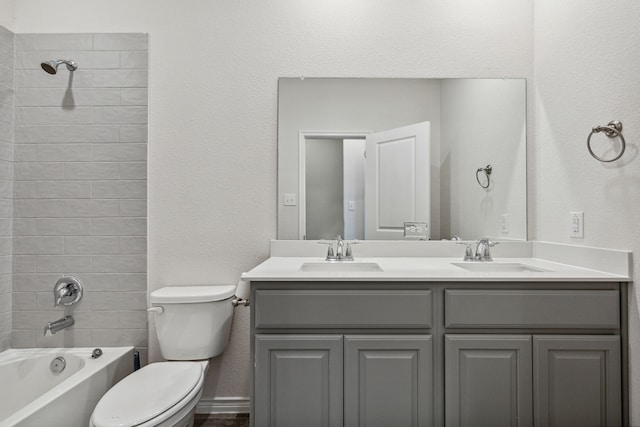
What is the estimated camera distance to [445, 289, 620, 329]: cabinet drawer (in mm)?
1417

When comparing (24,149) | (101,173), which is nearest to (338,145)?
(101,173)

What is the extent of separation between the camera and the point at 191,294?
1.85 metres

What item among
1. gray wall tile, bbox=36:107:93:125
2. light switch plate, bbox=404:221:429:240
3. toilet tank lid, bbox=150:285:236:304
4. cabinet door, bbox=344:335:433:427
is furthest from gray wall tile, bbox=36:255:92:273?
light switch plate, bbox=404:221:429:240

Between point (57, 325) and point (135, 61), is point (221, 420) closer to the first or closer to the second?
point (57, 325)

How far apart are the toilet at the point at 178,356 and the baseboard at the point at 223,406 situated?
10.4 inches

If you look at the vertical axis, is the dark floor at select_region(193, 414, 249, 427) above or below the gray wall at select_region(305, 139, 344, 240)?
below

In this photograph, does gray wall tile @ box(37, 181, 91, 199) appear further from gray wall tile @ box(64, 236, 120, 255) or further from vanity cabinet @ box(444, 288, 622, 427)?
vanity cabinet @ box(444, 288, 622, 427)

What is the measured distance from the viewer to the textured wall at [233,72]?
207 centimetres

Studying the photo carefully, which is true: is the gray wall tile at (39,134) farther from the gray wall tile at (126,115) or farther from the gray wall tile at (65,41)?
the gray wall tile at (65,41)

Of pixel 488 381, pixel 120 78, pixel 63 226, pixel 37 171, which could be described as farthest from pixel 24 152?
pixel 488 381

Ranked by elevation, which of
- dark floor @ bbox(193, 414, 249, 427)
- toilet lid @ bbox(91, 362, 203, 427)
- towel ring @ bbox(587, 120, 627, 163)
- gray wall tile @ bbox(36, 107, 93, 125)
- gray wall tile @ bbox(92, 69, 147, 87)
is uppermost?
gray wall tile @ bbox(92, 69, 147, 87)

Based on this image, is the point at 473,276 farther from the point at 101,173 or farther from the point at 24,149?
the point at 24,149

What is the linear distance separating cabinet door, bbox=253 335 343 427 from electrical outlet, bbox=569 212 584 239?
117cm

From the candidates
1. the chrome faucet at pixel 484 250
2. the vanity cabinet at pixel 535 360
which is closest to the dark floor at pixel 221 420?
the vanity cabinet at pixel 535 360
